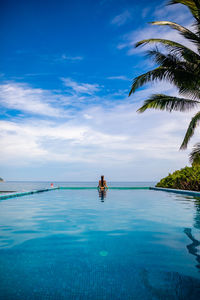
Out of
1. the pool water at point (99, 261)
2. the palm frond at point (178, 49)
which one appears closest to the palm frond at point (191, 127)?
the palm frond at point (178, 49)

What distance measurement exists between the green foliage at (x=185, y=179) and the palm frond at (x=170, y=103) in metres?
7.32

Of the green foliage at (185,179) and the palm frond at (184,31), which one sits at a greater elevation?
the palm frond at (184,31)

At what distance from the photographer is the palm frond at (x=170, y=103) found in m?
10.0

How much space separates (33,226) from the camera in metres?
6.05

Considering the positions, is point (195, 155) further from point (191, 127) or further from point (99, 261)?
point (99, 261)

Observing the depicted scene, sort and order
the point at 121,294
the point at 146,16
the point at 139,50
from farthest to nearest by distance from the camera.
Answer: the point at 146,16 < the point at 139,50 < the point at 121,294

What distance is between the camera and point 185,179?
17812 mm

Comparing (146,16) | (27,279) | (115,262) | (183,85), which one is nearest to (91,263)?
(115,262)

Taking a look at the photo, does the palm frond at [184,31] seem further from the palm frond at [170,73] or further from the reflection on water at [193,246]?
the reflection on water at [193,246]

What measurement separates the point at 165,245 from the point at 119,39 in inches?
388

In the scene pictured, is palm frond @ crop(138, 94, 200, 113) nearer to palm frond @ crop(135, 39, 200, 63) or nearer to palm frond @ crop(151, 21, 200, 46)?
palm frond @ crop(135, 39, 200, 63)

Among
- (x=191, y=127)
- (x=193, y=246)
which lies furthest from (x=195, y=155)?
(x=193, y=246)

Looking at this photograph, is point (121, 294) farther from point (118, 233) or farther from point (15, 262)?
point (118, 233)

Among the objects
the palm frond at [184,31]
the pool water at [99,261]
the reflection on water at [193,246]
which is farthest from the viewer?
the palm frond at [184,31]
